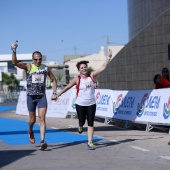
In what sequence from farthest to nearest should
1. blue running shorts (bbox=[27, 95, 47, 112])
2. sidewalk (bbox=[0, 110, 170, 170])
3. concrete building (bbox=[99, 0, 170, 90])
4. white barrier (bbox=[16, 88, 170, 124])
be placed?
1. concrete building (bbox=[99, 0, 170, 90])
2. white barrier (bbox=[16, 88, 170, 124])
3. blue running shorts (bbox=[27, 95, 47, 112])
4. sidewalk (bbox=[0, 110, 170, 170])

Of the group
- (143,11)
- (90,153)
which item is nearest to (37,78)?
(90,153)

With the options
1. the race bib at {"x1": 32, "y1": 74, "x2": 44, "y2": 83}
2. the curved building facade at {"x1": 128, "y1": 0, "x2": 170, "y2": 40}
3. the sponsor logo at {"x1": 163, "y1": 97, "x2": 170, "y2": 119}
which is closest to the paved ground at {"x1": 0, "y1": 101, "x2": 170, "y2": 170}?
the sponsor logo at {"x1": 163, "y1": 97, "x2": 170, "y2": 119}

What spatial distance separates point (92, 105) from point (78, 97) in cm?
33

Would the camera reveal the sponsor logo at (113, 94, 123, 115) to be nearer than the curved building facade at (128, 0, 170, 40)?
Yes

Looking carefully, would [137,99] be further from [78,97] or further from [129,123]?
[78,97]

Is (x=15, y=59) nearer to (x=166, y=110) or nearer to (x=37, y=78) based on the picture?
(x=37, y=78)

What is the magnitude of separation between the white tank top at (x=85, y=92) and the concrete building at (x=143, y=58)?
17208 millimetres

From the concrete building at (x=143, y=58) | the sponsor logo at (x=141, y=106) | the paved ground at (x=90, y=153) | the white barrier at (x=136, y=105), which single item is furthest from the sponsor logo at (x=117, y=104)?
the concrete building at (x=143, y=58)

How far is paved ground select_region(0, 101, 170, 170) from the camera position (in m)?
8.39

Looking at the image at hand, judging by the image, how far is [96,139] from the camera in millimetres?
12633

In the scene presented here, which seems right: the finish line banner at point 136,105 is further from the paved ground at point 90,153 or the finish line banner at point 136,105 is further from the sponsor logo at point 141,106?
the paved ground at point 90,153

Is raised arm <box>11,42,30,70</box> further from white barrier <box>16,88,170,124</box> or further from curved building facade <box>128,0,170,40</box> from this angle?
curved building facade <box>128,0,170,40</box>

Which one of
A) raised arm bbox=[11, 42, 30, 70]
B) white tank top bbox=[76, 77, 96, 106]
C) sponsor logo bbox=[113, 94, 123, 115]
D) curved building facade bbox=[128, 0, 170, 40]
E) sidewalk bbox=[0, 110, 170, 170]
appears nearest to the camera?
sidewalk bbox=[0, 110, 170, 170]

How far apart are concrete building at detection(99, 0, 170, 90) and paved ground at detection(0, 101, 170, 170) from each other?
50.9ft
